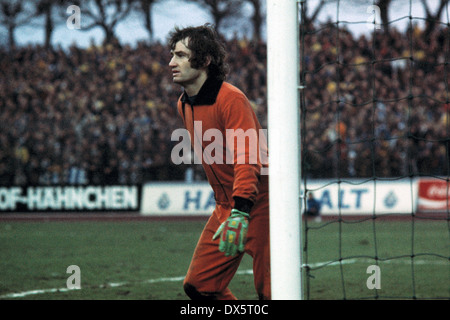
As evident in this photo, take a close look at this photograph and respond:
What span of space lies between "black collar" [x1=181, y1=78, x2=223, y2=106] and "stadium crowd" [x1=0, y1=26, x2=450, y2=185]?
31.6ft

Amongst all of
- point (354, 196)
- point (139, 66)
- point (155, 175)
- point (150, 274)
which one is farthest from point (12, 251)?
point (139, 66)

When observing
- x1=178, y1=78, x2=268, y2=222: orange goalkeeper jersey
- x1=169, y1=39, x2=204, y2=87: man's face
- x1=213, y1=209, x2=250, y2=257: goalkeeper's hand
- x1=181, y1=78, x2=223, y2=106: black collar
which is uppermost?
x1=169, y1=39, x2=204, y2=87: man's face

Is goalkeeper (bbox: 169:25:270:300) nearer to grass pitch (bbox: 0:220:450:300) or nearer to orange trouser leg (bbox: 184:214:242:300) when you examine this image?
orange trouser leg (bbox: 184:214:242:300)

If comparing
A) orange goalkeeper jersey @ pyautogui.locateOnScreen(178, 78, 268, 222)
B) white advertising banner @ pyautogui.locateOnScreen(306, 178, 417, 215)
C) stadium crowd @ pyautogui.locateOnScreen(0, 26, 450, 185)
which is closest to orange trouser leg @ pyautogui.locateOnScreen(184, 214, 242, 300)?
orange goalkeeper jersey @ pyautogui.locateOnScreen(178, 78, 268, 222)

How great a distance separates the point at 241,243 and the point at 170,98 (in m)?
14.5

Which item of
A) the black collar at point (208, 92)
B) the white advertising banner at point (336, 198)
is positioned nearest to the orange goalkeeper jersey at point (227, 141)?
the black collar at point (208, 92)

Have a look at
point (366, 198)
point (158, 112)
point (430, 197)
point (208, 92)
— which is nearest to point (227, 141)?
point (208, 92)

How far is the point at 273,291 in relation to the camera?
3.47 metres

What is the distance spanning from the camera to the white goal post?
11.3 feet

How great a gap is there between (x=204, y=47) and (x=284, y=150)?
818 millimetres

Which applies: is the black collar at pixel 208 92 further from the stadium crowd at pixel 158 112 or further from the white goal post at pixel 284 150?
the stadium crowd at pixel 158 112

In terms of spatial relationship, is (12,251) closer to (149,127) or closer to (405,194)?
(149,127)

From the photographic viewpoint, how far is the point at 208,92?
3.75m

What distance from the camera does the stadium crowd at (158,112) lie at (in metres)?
14.7
